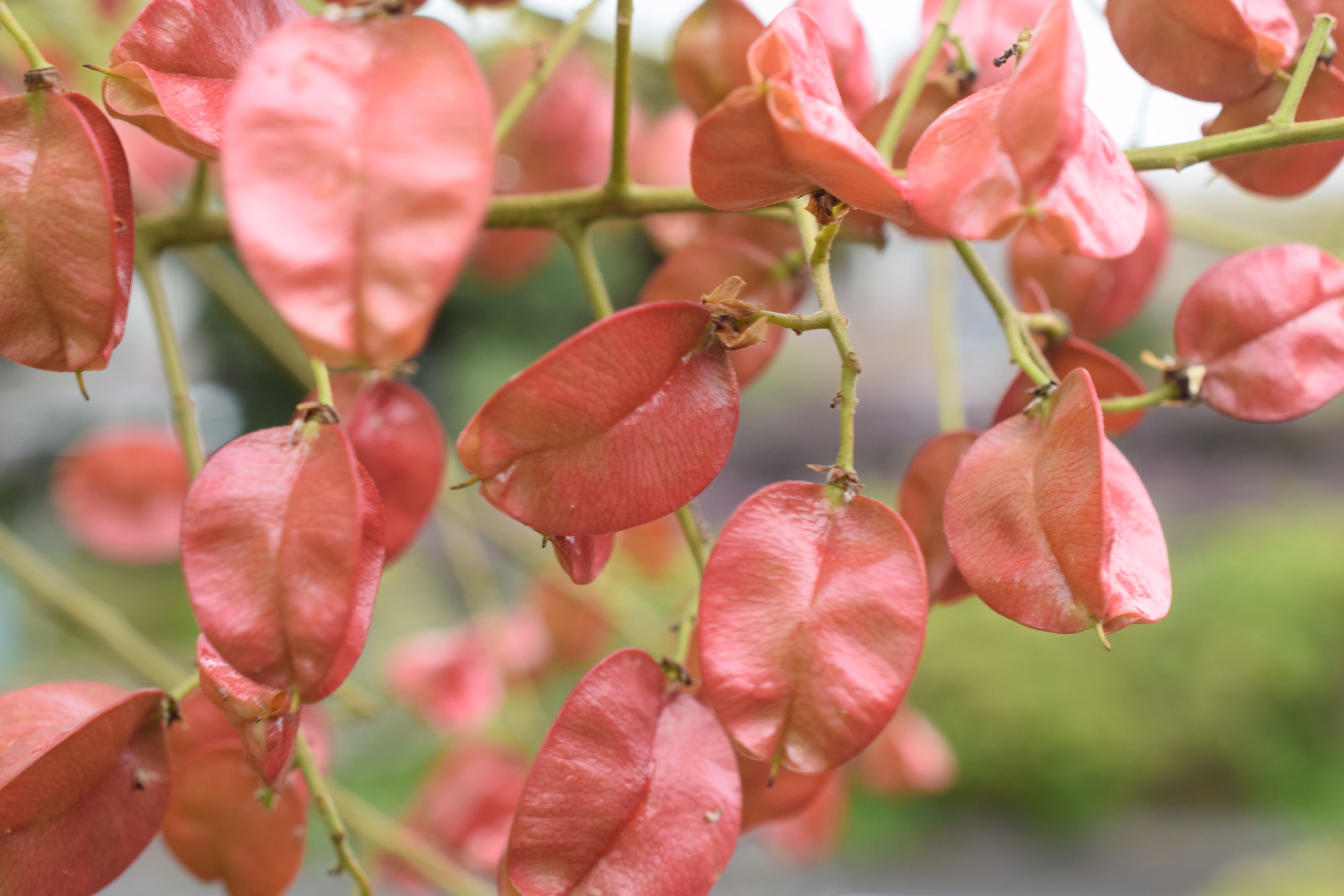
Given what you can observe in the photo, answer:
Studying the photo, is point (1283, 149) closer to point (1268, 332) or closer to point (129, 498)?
point (1268, 332)

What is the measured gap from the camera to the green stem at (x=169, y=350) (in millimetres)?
316

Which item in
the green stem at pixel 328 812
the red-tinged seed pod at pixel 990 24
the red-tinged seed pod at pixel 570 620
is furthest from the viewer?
the red-tinged seed pod at pixel 570 620

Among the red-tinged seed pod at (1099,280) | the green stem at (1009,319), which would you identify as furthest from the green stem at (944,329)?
the green stem at (1009,319)

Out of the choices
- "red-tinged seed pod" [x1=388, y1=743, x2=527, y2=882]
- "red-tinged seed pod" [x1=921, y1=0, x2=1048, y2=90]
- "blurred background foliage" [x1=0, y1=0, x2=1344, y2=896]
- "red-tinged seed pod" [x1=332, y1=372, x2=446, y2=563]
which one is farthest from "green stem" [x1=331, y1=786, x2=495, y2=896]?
"blurred background foliage" [x1=0, y1=0, x2=1344, y2=896]

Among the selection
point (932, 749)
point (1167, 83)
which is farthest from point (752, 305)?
point (932, 749)

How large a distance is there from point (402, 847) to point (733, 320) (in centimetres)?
32

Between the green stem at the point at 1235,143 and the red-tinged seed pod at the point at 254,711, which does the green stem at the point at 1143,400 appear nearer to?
the green stem at the point at 1235,143

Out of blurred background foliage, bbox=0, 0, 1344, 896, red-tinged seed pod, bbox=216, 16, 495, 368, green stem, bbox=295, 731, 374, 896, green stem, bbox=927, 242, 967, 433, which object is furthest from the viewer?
blurred background foliage, bbox=0, 0, 1344, 896

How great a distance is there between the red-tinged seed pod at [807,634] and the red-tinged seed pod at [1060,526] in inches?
0.8

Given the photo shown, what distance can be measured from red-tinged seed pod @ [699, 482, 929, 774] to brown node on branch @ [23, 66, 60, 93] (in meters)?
0.18

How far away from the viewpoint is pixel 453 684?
2.50 ft

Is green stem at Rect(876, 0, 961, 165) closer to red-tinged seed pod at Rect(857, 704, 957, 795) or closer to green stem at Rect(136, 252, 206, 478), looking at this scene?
green stem at Rect(136, 252, 206, 478)

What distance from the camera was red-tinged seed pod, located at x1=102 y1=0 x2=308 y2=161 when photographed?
20 cm

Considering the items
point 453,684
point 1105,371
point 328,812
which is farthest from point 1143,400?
point 453,684
